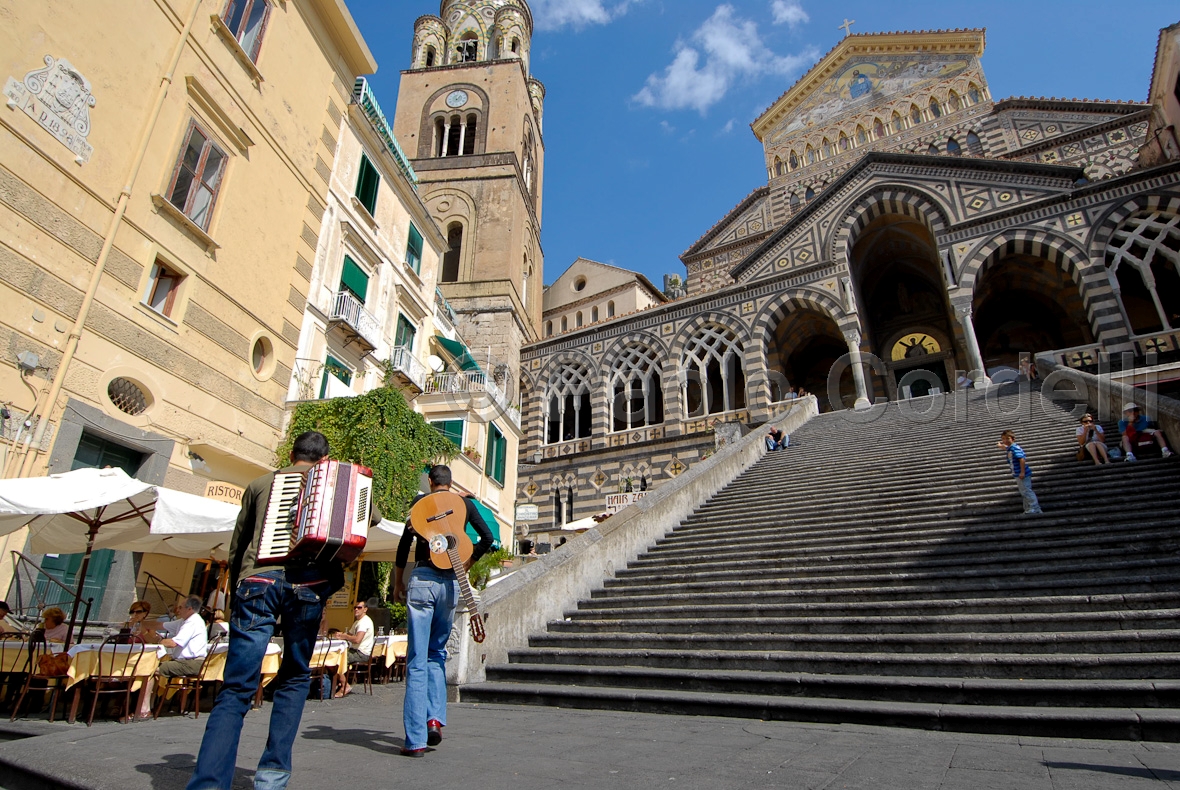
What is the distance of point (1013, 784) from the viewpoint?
2.77 m

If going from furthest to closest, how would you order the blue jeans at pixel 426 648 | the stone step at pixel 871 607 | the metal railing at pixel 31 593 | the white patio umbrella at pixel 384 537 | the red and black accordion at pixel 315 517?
the white patio umbrella at pixel 384 537
the metal railing at pixel 31 593
the stone step at pixel 871 607
the blue jeans at pixel 426 648
the red and black accordion at pixel 315 517

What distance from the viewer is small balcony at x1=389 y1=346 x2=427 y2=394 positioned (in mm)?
15539

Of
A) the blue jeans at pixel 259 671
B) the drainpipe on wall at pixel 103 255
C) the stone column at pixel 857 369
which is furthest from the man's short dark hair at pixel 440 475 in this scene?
the stone column at pixel 857 369

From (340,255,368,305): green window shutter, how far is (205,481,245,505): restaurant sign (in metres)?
5.35

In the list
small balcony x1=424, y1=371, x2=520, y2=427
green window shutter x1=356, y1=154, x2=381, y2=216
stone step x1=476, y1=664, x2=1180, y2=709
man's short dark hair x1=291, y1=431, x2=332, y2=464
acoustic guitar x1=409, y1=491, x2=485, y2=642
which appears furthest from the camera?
small balcony x1=424, y1=371, x2=520, y2=427

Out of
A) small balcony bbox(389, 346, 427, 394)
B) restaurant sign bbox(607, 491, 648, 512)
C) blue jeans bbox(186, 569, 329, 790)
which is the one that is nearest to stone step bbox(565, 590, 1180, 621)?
blue jeans bbox(186, 569, 329, 790)

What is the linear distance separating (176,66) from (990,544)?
13.0m

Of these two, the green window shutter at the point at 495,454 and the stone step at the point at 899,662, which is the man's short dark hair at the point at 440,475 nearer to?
the stone step at the point at 899,662

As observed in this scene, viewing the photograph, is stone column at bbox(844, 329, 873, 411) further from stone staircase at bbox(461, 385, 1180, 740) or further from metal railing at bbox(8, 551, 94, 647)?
metal railing at bbox(8, 551, 94, 647)

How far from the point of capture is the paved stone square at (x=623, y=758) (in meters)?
2.80

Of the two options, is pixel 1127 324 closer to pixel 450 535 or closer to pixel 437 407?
pixel 437 407

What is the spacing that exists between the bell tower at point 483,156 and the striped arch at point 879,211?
42.0 feet

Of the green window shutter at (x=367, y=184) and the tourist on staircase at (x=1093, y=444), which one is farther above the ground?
the green window shutter at (x=367, y=184)

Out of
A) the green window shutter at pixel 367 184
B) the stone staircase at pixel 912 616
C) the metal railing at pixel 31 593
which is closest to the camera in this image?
the stone staircase at pixel 912 616
